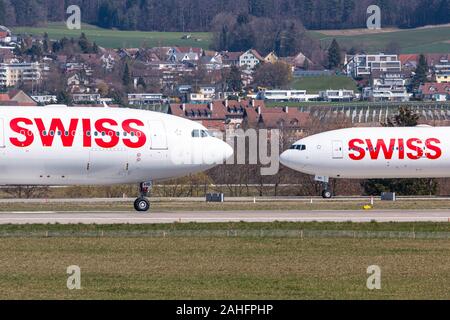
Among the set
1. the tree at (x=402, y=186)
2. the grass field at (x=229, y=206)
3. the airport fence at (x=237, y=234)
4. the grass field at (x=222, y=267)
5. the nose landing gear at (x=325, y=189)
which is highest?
the grass field at (x=222, y=267)

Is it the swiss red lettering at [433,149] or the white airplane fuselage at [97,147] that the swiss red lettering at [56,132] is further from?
the swiss red lettering at [433,149]

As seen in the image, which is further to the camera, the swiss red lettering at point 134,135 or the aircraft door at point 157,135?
the aircraft door at point 157,135

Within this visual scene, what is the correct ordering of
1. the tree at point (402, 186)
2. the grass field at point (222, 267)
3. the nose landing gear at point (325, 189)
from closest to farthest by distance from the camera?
the grass field at point (222, 267)
the nose landing gear at point (325, 189)
the tree at point (402, 186)

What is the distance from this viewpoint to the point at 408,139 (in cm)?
10144

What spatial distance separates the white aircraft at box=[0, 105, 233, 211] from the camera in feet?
235

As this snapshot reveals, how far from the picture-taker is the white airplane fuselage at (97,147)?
235 ft

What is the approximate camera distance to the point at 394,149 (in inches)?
3971

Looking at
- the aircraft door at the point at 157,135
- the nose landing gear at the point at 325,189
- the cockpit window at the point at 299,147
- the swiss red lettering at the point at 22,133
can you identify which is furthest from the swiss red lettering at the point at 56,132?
the cockpit window at the point at 299,147

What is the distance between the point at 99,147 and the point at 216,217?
744cm

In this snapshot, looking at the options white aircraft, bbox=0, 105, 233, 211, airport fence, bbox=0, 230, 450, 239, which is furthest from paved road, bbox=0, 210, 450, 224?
airport fence, bbox=0, 230, 450, 239

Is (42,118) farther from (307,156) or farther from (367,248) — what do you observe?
(307,156)

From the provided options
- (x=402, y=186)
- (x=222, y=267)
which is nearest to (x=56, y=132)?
(x=222, y=267)

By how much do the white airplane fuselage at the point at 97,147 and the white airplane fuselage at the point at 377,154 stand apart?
2660cm

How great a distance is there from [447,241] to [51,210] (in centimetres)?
2705
